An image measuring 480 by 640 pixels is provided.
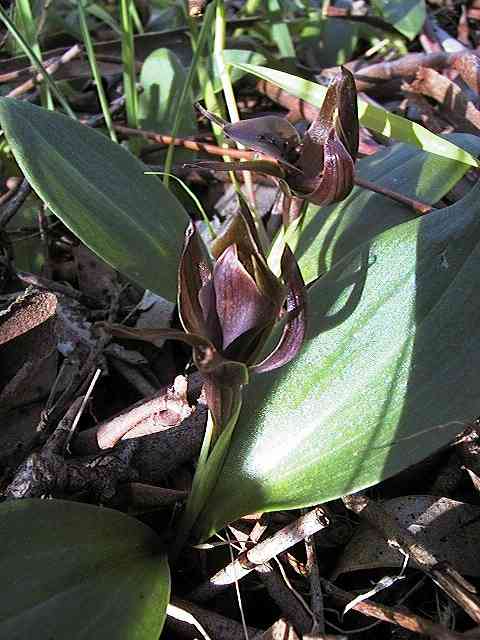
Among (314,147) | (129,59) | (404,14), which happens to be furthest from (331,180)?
(404,14)

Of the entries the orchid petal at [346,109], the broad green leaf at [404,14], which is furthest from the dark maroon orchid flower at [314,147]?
the broad green leaf at [404,14]

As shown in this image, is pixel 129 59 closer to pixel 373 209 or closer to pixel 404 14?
pixel 373 209

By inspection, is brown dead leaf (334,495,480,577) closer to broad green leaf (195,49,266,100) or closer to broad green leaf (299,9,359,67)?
broad green leaf (195,49,266,100)

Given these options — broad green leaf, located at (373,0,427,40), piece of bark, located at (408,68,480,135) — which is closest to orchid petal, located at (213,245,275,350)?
piece of bark, located at (408,68,480,135)

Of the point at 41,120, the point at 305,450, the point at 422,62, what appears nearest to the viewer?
the point at 305,450

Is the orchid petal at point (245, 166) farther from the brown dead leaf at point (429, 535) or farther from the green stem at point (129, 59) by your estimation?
the green stem at point (129, 59)

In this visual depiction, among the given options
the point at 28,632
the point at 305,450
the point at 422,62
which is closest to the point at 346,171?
the point at 305,450

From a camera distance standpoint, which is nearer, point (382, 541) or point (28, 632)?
point (28, 632)

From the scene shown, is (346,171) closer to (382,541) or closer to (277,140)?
(277,140)
